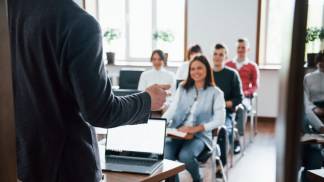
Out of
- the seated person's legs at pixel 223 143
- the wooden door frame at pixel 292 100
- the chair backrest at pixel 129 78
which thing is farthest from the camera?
the chair backrest at pixel 129 78

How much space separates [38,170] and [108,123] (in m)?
0.23

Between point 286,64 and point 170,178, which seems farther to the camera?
point 170,178

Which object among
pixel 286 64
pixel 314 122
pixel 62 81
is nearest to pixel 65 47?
pixel 62 81

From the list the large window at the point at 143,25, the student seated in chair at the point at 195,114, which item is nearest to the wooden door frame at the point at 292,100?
the student seated in chair at the point at 195,114

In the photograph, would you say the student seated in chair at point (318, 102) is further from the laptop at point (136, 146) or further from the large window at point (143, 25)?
the large window at point (143, 25)

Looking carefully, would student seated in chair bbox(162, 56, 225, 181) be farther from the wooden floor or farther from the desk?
the desk

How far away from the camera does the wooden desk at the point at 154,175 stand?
5.56ft

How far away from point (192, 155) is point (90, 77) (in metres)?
2.21

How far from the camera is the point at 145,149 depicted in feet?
6.62

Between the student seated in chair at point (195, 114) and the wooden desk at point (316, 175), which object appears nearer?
the wooden desk at point (316, 175)

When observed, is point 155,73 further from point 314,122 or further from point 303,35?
point 303,35

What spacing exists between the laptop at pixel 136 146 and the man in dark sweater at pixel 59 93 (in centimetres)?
77

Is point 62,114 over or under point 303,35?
under

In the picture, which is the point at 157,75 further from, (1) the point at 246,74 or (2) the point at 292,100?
(2) the point at 292,100
